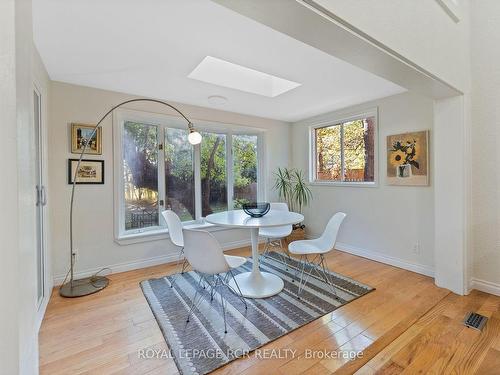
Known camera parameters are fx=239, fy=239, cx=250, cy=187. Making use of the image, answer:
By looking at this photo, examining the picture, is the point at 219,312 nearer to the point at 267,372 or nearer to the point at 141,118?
the point at 267,372

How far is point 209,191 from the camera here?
13.1ft

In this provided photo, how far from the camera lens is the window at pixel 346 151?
357 centimetres

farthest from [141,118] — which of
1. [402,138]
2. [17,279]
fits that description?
[402,138]

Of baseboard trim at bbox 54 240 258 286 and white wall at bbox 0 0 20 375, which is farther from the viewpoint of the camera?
baseboard trim at bbox 54 240 258 286

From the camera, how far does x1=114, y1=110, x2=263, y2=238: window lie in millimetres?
3248

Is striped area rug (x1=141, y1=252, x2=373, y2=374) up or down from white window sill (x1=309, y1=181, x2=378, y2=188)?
down

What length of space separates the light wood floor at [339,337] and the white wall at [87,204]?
0.52 m

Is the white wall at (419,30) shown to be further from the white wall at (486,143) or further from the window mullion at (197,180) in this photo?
the window mullion at (197,180)

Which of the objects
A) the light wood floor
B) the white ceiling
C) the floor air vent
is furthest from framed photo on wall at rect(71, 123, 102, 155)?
the floor air vent

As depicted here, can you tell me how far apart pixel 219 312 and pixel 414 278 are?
2.34m

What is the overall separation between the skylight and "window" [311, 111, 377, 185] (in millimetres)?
1345

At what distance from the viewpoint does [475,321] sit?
2.01 meters

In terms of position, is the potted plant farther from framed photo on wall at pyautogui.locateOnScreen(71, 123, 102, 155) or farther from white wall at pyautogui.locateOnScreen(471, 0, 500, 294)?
framed photo on wall at pyautogui.locateOnScreen(71, 123, 102, 155)

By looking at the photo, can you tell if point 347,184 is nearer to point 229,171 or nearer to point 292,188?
point 292,188
